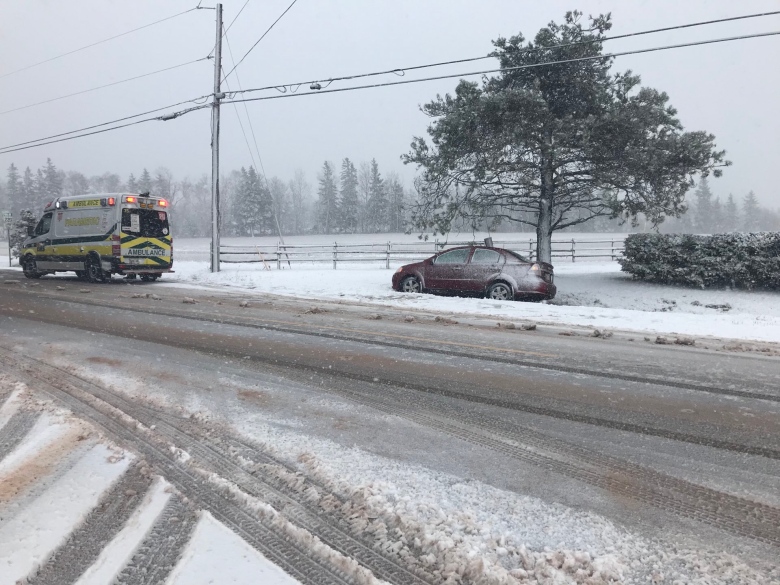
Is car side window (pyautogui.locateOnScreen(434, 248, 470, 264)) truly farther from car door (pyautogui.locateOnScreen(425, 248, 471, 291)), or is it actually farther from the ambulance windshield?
the ambulance windshield

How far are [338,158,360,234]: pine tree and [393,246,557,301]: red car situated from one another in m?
64.9

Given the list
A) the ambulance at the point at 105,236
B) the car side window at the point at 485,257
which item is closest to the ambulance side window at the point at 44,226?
the ambulance at the point at 105,236

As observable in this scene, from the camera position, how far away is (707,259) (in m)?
16.1

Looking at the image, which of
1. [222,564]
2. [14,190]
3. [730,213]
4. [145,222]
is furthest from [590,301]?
[14,190]

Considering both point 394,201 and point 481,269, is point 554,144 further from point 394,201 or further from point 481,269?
point 394,201

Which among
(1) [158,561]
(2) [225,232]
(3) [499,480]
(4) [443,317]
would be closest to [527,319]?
(4) [443,317]

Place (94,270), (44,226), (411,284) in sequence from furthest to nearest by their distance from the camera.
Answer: (44,226) → (94,270) → (411,284)

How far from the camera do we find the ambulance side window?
19778 millimetres

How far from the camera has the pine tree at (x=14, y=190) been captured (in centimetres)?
9149

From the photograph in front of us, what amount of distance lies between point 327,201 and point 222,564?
273 ft

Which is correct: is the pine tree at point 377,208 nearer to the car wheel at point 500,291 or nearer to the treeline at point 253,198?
the treeline at point 253,198

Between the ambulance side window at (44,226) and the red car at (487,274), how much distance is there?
47.3 feet

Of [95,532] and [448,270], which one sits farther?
[448,270]

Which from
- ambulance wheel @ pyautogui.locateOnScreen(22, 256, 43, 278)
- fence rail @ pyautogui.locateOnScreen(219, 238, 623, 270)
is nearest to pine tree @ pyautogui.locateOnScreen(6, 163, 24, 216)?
fence rail @ pyautogui.locateOnScreen(219, 238, 623, 270)
